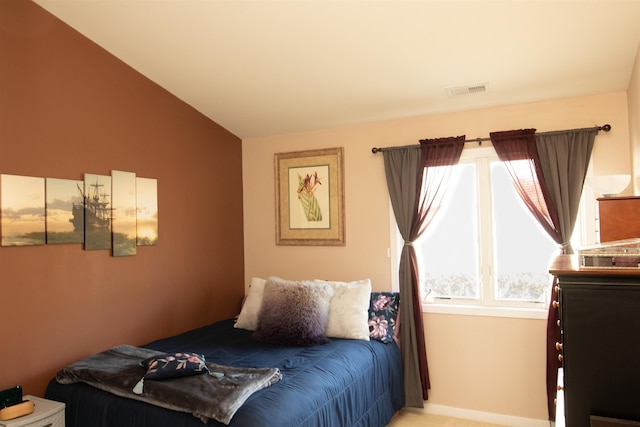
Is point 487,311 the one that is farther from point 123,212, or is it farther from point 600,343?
point 123,212

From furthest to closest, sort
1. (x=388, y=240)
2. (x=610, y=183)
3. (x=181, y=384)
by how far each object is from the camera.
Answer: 1. (x=388, y=240)
2. (x=610, y=183)
3. (x=181, y=384)

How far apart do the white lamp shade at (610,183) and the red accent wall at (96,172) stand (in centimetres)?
297

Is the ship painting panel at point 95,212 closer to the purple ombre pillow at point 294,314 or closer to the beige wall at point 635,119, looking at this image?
the purple ombre pillow at point 294,314

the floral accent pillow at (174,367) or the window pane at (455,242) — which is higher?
the window pane at (455,242)

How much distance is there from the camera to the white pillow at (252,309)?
3777 mm

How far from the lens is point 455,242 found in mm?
3756

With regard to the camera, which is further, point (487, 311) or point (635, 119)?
point (487, 311)

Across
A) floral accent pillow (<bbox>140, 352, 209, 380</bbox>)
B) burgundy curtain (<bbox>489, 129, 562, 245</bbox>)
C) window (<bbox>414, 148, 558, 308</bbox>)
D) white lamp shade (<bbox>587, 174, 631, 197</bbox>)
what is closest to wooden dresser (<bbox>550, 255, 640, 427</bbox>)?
white lamp shade (<bbox>587, 174, 631, 197</bbox>)

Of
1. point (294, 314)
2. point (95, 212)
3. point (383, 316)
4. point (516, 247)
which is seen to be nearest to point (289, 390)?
point (294, 314)

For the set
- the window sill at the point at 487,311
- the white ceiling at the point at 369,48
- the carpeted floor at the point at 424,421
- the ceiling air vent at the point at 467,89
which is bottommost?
the carpeted floor at the point at 424,421

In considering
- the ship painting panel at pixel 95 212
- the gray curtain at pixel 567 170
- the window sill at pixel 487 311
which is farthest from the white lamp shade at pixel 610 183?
the ship painting panel at pixel 95 212

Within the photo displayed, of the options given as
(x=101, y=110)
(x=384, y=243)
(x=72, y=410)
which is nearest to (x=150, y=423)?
(x=72, y=410)

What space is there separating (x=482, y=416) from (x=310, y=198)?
2272 mm

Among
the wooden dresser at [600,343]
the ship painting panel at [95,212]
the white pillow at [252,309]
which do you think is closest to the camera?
the wooden dresser at [600,343]
